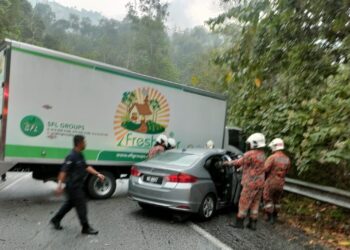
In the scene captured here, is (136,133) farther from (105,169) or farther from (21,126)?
(21,126)

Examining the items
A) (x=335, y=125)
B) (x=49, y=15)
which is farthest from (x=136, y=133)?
(x=49, y=15)

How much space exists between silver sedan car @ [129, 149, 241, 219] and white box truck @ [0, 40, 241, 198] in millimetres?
1851

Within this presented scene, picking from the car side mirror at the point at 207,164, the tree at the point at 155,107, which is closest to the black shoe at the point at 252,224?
the car side mirror at the point at 207,164

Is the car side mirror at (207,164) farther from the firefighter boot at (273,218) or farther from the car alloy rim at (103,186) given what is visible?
the car alloy rim at (103,186)

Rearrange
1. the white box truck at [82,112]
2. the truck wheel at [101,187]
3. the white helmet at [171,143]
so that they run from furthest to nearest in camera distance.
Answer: the white helmet at [171,143], the truck wheel at [101,187], the white box truck at [82,112]

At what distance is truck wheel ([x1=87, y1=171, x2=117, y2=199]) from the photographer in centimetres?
978

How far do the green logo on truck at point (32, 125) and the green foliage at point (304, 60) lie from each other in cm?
402

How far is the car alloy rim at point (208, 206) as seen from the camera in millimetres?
8109

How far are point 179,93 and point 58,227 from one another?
19.5 feet

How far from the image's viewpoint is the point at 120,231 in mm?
7027

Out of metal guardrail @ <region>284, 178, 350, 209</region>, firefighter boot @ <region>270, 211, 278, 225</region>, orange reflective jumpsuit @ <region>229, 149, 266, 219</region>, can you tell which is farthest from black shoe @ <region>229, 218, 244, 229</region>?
metal guardrail @ <region>284, 178, 350, 209</region>

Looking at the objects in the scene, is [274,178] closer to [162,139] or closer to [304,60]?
[304,60]

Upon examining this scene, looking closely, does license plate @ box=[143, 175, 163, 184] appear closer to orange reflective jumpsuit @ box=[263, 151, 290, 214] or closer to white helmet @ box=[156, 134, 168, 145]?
orange reflective jumpsuit @ box=[263, 151, 290, 214]

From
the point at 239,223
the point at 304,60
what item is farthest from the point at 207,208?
the point at 304,60
